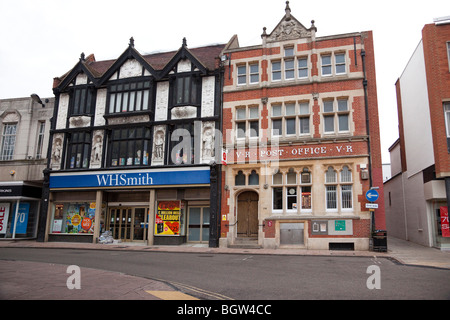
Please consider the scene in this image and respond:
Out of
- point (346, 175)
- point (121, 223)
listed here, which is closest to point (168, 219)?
point (121, 223)

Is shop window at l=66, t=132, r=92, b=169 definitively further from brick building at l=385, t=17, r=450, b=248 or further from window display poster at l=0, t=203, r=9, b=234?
brick building at l=385, t=17, r=450, b=248

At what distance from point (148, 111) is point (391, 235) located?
927 inches

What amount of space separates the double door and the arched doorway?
6571 mm

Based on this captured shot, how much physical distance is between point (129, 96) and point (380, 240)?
18.3 metres

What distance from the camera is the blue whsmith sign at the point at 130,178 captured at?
22688mm

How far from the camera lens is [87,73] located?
2661 cm

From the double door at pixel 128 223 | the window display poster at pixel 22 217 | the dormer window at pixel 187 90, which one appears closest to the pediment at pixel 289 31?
the dormer window at pixel 187 90

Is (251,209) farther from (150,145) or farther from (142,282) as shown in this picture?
(142,282)

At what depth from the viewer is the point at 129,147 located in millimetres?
24766

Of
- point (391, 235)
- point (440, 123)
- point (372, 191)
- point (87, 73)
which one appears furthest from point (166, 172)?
point (391, 235)

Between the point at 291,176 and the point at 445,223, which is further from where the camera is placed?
the point at 291,176

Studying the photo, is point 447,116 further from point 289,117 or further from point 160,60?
point 160,60

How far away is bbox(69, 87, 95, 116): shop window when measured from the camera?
2625 centimetres

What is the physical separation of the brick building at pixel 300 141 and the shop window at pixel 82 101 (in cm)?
1012
